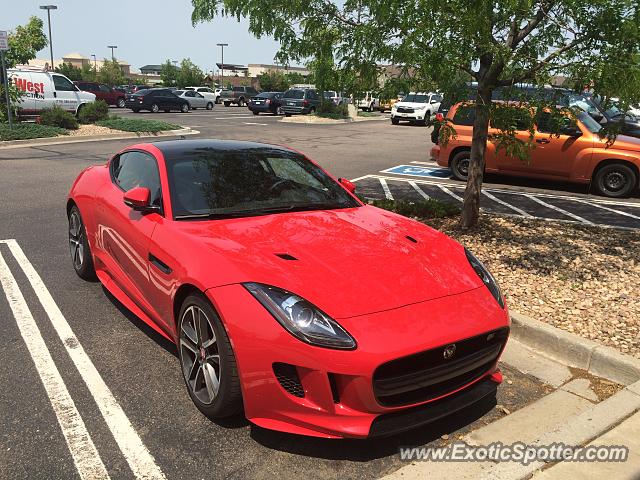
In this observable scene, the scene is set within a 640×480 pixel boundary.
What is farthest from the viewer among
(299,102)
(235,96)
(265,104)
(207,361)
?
(235,96)

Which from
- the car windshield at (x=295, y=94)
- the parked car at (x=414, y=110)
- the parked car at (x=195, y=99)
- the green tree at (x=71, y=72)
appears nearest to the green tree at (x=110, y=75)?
the green tree at (x=71, y=72)

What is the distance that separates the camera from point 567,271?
17.1 ft

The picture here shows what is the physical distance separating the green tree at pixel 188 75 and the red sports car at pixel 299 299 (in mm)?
81791

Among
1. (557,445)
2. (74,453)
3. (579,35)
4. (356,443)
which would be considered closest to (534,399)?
(557,445)

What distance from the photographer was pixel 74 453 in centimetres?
271

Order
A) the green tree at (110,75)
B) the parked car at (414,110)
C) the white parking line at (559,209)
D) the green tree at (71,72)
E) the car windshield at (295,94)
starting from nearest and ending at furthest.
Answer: the white parking line at (559,209), the parked car at (414,110), the car windshield at (295,94), the green tree at (71,72), the green tree at (110,75)

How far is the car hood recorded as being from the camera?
9.12ft

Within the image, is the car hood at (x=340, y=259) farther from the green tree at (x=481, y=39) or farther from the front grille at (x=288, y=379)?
the green tree at (x=481, y=39)

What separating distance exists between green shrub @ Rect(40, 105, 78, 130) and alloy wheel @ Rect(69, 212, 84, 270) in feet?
52.3

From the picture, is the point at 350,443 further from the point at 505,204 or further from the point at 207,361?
the point at 505,204

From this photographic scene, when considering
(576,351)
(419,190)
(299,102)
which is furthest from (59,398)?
(299,102)

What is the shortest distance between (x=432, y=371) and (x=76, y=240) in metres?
4.04

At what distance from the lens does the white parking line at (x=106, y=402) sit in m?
2.65

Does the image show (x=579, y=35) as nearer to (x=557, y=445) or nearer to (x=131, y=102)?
(x=557, y=445)
